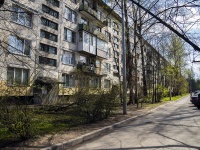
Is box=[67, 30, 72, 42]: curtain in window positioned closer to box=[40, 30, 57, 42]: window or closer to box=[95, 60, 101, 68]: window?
box=[40, 30, 57, 42]: window

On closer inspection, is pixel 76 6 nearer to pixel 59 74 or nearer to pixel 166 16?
pixel 59 74

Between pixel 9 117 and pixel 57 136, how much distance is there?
1.79 metres

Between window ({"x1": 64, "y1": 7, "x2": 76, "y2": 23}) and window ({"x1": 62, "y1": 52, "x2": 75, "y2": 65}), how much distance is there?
476cm

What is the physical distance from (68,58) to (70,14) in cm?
616

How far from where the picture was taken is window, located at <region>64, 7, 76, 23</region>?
31625mm

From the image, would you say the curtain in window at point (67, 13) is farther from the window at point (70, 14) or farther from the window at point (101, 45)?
the window at point (101, 45)

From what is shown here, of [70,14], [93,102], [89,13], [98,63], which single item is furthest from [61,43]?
[93,102]

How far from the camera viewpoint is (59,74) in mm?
29359

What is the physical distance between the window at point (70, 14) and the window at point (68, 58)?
4763 millimetres

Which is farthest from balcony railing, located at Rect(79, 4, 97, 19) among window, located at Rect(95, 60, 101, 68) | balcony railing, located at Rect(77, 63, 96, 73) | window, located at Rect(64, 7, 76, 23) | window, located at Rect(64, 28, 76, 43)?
balcony railing, located at Rect(77, 63, 96, 73)

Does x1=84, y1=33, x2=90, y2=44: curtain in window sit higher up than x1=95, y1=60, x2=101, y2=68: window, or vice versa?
x1=84, y1=33, x2=90, y2=44: curtain in window

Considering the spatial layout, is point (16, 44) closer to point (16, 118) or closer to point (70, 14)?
point (16, 118)

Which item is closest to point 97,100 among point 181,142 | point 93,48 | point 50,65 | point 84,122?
point 84,122

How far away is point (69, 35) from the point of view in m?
32.1
